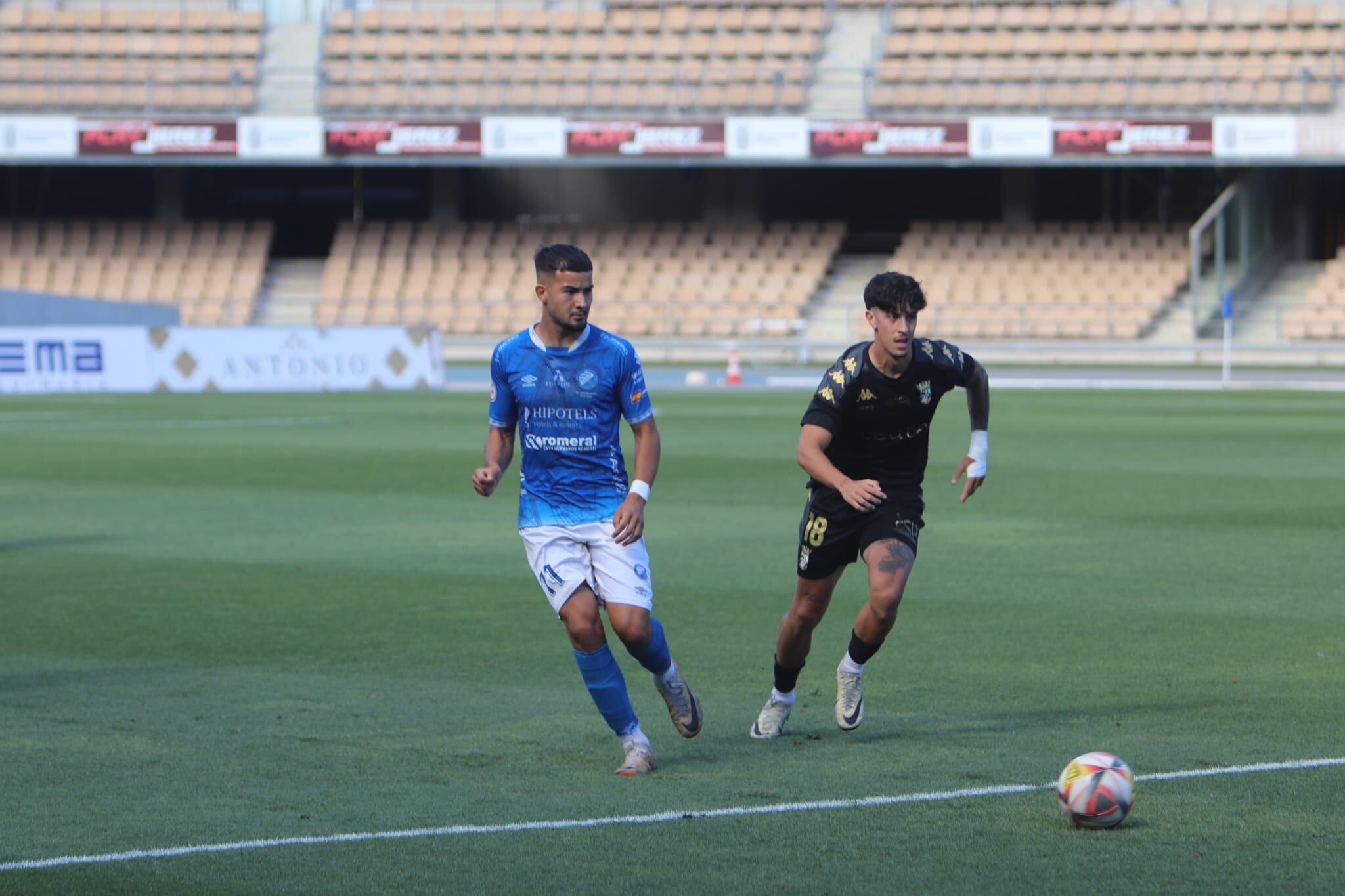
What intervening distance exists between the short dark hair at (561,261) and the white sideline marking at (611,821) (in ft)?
6.43

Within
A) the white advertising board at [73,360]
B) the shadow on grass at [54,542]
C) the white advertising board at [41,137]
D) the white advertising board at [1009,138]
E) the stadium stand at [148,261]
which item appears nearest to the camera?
the shadow on grass at [54,542]

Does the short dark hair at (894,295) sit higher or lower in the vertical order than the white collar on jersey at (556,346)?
higher

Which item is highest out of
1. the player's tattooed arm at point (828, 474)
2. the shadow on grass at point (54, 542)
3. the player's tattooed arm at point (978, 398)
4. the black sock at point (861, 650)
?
the player's tattooed arm at point (978, 398)

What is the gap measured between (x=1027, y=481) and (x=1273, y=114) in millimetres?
32166

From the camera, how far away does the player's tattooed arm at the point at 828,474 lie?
759 cm

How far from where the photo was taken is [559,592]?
728 cm

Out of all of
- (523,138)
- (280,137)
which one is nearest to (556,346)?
(523,138)

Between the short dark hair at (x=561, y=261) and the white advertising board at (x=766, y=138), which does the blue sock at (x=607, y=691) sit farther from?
the white advertising board at (x=766, y=138)

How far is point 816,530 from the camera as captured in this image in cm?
798

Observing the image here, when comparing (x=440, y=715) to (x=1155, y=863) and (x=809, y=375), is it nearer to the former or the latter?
(x=1155, y=863)

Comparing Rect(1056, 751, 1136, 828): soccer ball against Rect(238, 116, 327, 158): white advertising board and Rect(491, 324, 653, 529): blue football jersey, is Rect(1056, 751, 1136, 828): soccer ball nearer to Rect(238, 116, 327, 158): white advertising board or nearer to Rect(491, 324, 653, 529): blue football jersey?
Rect(491, 324, 653, 529): blue football jersey

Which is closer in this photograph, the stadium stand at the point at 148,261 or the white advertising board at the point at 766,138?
the white advertising board at the point at 766,138

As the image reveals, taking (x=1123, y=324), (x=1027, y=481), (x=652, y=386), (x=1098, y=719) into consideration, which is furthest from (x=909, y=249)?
(x=1098, y=719)

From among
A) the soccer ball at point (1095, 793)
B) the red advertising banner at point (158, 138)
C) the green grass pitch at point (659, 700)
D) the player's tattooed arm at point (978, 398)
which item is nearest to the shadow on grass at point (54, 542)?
the green grass pitch at point (659, 700)
